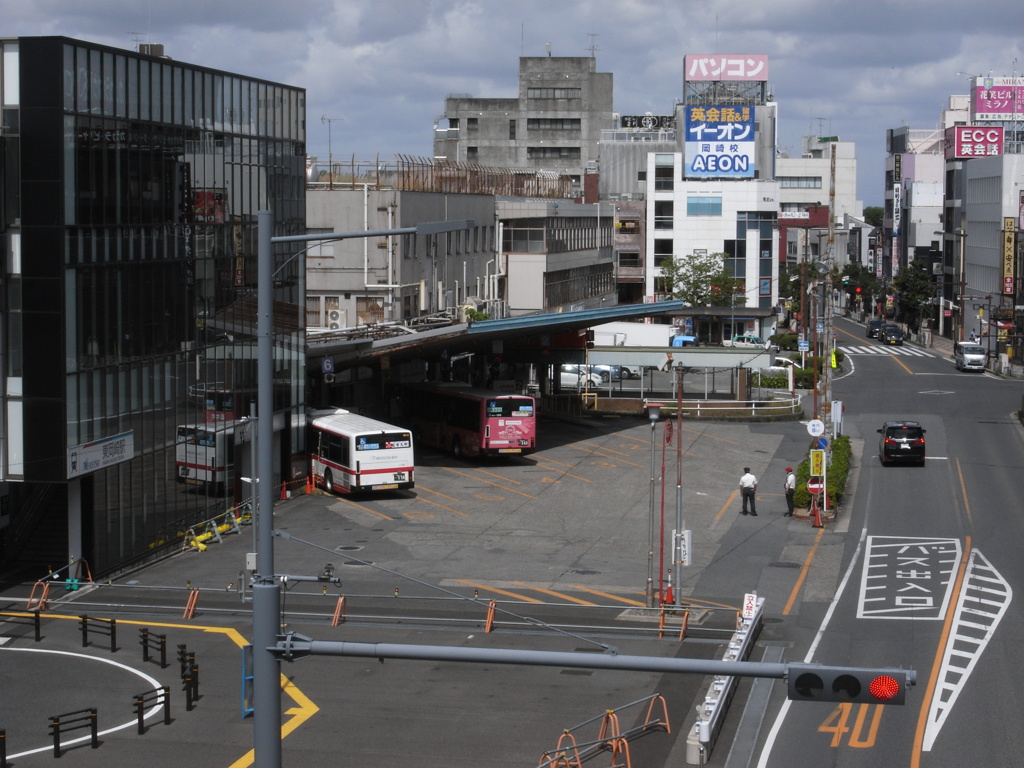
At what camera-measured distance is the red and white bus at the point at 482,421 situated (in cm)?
5250

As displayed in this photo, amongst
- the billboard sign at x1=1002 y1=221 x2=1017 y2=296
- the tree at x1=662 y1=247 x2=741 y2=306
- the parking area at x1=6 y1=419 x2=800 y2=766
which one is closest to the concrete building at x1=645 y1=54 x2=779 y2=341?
the tree at x1=662 y1=247 x2=741 y2=306

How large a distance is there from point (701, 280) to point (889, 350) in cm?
1906

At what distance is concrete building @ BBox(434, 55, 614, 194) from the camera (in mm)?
144375

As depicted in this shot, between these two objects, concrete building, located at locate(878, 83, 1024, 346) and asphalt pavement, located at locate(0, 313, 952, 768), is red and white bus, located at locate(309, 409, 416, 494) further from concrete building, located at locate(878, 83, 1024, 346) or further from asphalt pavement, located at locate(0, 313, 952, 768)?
concrete building, located at locate(878, 83, 1024, 346)

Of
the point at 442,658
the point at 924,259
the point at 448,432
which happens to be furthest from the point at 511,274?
the point at 924,259

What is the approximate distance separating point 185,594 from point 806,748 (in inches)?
687

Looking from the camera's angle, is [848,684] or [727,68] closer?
[848,684]

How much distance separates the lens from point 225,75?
4003cm

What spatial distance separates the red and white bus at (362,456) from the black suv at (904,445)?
65.5 feet

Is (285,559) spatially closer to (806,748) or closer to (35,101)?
(35,101)

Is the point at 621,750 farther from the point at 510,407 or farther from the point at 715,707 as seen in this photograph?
the point at 510,407

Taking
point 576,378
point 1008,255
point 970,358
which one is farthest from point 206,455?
point 1008,255

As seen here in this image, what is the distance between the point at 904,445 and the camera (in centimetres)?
5197

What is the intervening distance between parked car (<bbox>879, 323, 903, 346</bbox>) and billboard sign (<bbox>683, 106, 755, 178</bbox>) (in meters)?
22.6
